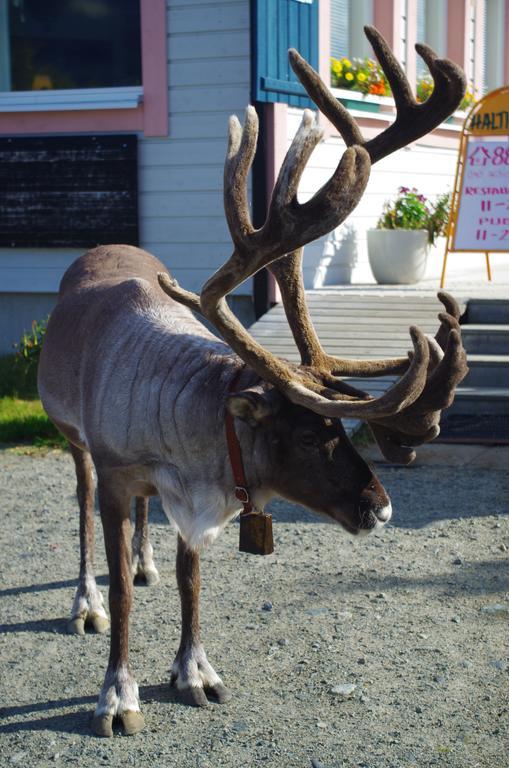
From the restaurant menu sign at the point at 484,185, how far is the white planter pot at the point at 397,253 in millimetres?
721

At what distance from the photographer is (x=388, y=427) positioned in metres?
3.73

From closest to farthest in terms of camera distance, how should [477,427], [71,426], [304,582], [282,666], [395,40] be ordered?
1. [282,666]
2. [71,426]
3. [304,582]
4. [477,427]
5. [395,40]

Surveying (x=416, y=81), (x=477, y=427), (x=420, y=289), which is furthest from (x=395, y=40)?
(x=477, y=427)

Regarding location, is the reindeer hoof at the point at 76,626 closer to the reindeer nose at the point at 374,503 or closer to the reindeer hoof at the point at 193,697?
the reindeer hoof at the point at 193,697

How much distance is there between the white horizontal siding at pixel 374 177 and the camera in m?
9.81

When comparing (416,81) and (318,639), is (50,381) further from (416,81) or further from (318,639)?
(416,81)

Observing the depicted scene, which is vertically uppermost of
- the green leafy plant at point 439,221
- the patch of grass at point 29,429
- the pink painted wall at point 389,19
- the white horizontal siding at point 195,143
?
the pink painted wall at point 389,19

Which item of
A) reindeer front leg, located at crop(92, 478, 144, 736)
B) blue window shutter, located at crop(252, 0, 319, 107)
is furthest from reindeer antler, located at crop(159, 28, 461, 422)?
blue window shutter, located at crop(252, 0, 319, 107)

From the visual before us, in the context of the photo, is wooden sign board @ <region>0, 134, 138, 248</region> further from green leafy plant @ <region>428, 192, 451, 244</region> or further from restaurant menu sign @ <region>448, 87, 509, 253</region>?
green leafy plant @ <region>428, 192, 451, 244</region>

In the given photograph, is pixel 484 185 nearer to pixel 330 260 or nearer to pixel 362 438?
pixel 330 260

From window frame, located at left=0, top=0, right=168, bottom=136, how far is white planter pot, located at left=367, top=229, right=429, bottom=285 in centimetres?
230

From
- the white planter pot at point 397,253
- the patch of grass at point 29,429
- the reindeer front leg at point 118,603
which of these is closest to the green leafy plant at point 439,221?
the white planter pot at point 397,253

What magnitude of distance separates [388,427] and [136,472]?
3.05 feet

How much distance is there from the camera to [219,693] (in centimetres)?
409
